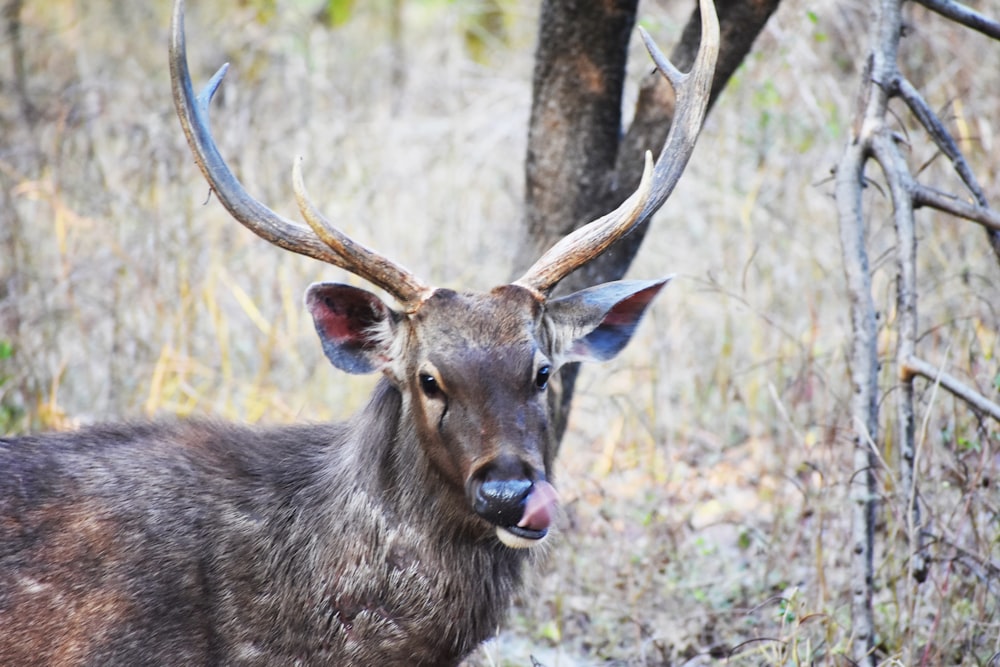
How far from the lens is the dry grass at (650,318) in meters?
5.12

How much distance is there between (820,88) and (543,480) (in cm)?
659

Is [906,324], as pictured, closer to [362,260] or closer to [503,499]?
[503,499]

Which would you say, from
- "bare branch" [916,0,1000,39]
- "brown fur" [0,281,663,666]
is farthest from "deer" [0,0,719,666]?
"bare branch" [916,0,1000,39]

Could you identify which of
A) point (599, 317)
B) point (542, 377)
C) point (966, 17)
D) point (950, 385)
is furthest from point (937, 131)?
point (542, 377)

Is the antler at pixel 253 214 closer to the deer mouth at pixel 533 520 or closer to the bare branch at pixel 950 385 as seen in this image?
the deer mouth at pixel 533 520

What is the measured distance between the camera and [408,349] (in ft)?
12.7

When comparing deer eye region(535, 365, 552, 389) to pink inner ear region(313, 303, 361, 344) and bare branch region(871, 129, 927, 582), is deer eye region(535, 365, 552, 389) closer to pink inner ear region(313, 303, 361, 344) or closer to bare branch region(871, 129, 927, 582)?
pink inner ear region(313, 303, 361, 344)

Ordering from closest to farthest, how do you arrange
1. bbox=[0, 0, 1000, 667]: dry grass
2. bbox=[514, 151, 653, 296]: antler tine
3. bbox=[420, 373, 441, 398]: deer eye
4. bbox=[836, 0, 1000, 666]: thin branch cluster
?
bbox=[420, 373, 441, 398]: deer eye < bbox=[514, 151, 653, 296]: antler tine < bbox=[836, 0, 1000, 666]: thin branch cluster < bbox=[0, 0, 1000, 667]: dry grass

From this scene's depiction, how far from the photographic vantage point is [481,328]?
3.72 metres

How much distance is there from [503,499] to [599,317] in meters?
0.95

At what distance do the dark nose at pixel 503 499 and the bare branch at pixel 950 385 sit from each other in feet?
5.63

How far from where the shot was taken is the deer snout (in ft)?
11.2

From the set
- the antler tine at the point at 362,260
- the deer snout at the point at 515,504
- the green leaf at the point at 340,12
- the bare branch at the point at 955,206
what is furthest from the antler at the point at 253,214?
the green leaf at the point at 340,12

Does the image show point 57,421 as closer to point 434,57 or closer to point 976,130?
point 976,130
